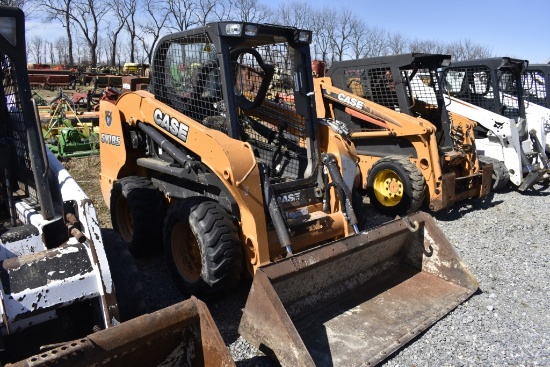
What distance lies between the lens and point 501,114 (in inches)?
340

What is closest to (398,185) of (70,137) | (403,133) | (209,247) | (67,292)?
(403,133)

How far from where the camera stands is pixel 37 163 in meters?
2.94

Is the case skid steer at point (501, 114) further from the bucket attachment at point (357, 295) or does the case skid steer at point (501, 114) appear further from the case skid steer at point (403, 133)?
the bucket attachment at point (357, 295)

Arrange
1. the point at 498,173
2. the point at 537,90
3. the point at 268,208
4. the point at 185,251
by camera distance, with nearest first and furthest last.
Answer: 1. the point at 268,208
2. the point at 185,251
3. the point at 498,173
4. the point at 537,90

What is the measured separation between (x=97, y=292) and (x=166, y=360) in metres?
0.55

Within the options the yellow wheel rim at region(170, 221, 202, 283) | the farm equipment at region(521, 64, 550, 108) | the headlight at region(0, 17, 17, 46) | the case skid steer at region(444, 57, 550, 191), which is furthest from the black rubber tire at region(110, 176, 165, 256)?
the farm equipment at region(521, 64, 550, 108)

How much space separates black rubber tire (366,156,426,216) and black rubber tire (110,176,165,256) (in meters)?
3.20

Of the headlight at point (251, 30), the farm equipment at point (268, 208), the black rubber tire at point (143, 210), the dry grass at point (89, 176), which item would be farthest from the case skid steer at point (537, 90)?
the dry grass at point (89, 176)

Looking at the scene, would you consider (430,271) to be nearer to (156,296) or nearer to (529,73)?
(156,296)

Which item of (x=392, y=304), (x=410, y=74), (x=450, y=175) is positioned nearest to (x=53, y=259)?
(x=392, y=304)

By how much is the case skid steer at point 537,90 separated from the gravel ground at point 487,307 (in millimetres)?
4079

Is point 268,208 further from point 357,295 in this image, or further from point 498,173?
point 498,173

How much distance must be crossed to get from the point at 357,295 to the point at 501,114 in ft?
19.7

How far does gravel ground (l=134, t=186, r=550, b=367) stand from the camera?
3.42 metres
